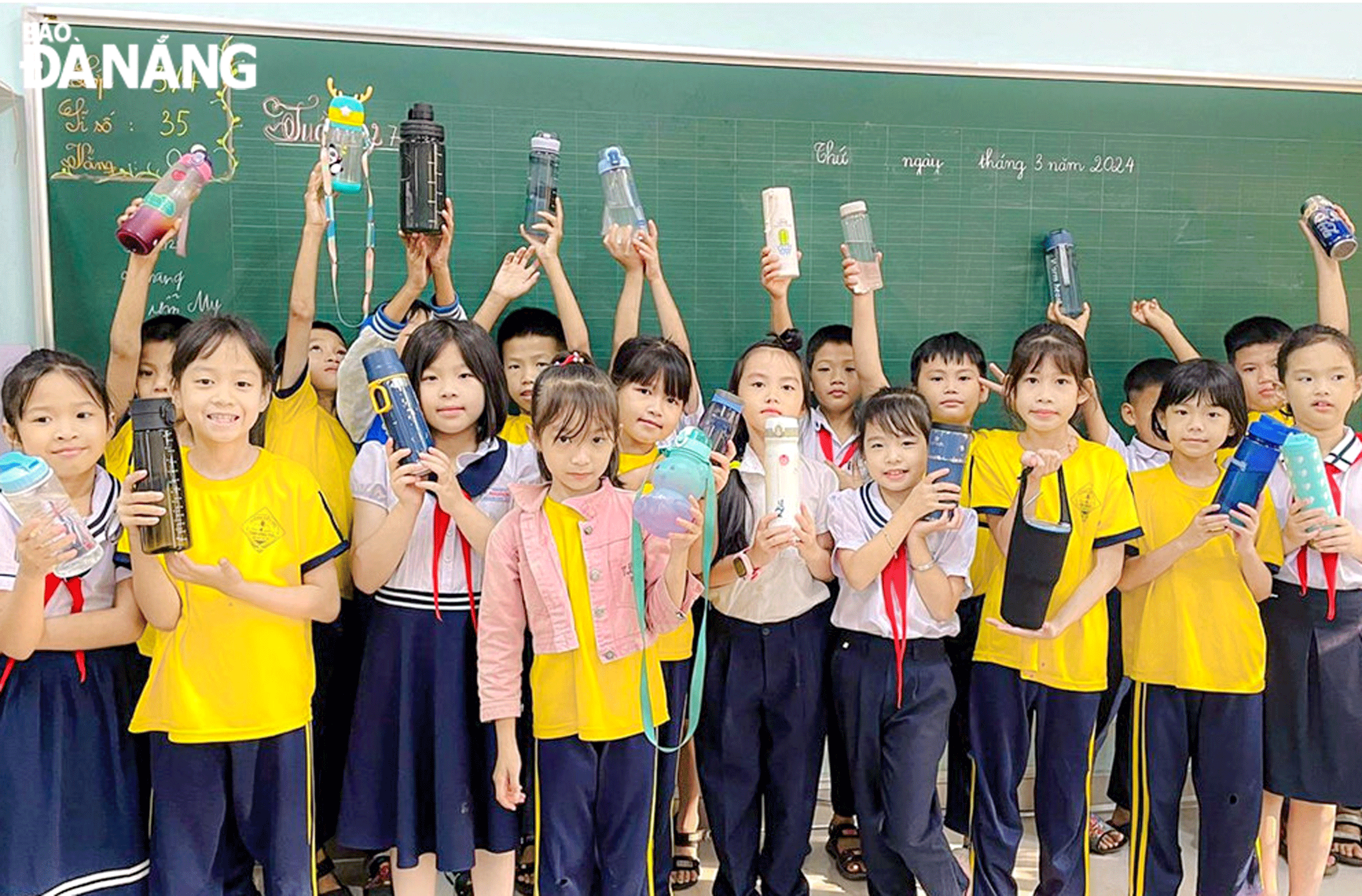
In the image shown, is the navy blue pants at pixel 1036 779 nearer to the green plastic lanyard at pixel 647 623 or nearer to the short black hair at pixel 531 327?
the green plastic lanyard at pixel 647 623

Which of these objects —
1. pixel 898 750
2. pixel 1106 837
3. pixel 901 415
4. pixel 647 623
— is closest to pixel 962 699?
pixel 898 750

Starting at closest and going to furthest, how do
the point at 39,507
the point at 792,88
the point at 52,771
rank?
the point at 39,507 → the point at 52,771 → the point at 792,88

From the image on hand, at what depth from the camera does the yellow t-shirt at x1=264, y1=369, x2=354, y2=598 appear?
1955mm

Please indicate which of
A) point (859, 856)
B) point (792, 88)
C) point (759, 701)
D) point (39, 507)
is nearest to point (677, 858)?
point (859, 856)

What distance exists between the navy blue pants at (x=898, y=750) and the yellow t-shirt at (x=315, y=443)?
97 centimetres

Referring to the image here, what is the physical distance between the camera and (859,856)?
2275 mm

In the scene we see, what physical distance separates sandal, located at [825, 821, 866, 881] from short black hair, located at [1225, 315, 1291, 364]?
1427 millimetres

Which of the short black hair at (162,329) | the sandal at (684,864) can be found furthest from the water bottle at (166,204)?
the sandal at (684,864)

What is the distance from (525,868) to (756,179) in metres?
1.63

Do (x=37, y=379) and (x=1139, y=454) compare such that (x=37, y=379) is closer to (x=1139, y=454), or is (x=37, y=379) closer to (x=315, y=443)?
(x=315, y=443)

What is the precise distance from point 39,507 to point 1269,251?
8.97 ft

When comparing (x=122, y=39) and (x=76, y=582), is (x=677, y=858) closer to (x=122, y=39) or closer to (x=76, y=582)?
(x=76, y=582)

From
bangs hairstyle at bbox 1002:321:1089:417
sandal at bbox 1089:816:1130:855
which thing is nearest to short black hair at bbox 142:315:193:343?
bangs hairstyle at bbox 1002:321:1089:417

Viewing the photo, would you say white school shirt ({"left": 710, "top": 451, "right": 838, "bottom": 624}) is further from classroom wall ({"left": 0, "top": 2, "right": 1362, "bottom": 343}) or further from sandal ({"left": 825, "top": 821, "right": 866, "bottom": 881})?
classroom wall ({"left": 0, "top": 2, "right": 1362, "bottom": 343})
